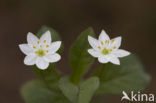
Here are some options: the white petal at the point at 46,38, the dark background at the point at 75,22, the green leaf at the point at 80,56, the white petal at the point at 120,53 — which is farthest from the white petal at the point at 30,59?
the dark background at the point at 75,22

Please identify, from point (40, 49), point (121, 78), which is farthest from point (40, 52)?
point (121, 78)

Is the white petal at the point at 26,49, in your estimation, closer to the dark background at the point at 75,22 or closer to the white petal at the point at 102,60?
the white petal at the point at 102,60

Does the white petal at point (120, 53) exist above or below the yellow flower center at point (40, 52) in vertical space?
below

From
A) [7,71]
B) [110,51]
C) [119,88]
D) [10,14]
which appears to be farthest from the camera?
[10,14]

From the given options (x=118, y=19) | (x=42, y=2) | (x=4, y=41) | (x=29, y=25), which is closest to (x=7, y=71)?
(x=4, y=41)

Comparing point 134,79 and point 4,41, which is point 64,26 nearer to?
point 4,41
